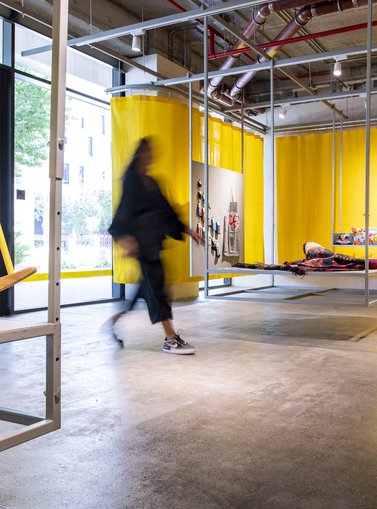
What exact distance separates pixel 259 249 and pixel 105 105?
400 cm

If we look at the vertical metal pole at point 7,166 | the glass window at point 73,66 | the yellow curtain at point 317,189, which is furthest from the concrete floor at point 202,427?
the yellow curtain at point 317,189

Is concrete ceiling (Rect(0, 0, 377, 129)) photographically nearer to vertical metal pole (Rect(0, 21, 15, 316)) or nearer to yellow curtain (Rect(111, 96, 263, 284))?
vertical metal pole (Rect(0, 21, 15, 316))

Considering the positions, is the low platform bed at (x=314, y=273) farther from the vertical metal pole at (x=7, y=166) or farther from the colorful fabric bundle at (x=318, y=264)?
the vertical metal pole at (x=7, y=166)

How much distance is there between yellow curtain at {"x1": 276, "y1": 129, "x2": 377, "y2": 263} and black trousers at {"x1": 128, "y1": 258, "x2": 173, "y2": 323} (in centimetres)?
642

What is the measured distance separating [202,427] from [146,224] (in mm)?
1813

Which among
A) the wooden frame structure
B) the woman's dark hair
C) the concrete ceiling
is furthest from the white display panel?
the wooden frame structure

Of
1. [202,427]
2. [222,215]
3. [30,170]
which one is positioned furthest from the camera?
[222,215]

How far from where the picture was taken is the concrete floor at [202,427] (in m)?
1.91

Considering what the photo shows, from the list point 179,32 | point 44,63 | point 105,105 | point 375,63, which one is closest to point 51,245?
point 44,63

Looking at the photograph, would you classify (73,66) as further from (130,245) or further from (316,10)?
(130,245)

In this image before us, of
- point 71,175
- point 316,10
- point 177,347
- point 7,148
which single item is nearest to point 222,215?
point 71,175

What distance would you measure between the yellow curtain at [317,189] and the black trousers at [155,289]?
21.1 ft

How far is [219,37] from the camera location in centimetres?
830

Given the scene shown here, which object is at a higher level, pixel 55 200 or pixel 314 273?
pixel 55 200
